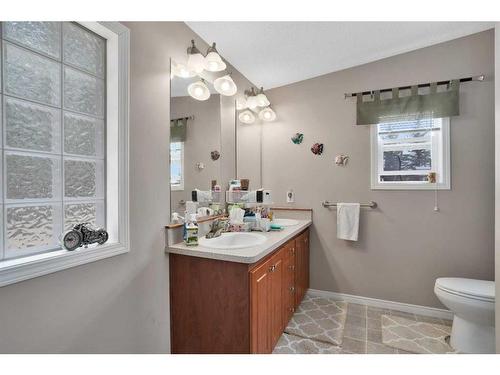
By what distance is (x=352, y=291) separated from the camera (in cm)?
250

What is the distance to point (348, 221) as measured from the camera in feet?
7.94

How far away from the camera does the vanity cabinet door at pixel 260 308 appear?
1364 millimetres

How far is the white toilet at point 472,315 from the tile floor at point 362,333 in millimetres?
413

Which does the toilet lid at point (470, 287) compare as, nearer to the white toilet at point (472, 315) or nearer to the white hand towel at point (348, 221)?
the white toilet at point (472, 315)

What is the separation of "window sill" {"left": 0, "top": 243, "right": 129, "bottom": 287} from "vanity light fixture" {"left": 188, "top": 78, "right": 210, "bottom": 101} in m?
1.16

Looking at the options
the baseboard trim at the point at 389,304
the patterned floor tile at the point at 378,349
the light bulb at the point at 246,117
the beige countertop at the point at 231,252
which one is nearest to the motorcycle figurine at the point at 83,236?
the beige countertop at the point at 231,252

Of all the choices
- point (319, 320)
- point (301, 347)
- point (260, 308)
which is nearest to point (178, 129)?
point (260, 308)

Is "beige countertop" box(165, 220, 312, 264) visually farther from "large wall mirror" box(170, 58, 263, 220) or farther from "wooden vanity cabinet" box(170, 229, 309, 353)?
"large wall mirror" box(170, 58, 263, 220)

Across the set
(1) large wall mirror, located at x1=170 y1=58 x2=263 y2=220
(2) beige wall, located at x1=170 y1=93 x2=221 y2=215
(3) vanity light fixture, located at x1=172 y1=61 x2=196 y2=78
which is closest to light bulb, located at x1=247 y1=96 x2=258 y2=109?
→ (1) large wall mirror, located at x1=170 y1=58 x2=263 y2=220

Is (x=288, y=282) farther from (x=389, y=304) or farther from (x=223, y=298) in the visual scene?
(x=389, y=304)

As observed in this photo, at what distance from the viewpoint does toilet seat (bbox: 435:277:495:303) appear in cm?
164

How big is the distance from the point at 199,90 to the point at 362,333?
2.28m

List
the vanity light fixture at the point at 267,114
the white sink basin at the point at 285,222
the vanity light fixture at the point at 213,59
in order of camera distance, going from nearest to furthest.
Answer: the vanity light fixture at the point at 213,59
the white sink basin at the point at 285,222
the vanity light fixture at the point at 267,114
